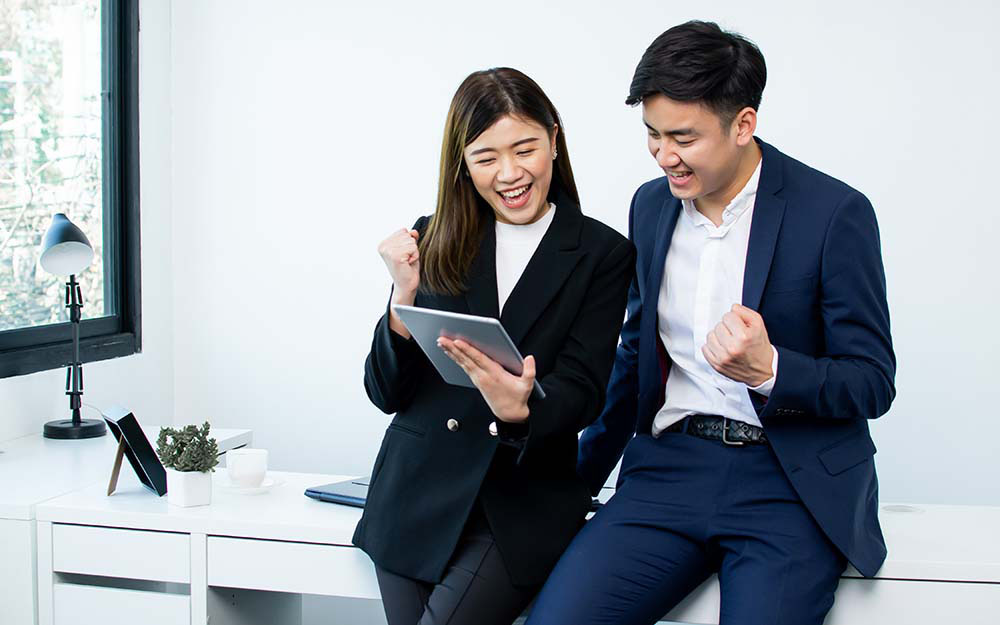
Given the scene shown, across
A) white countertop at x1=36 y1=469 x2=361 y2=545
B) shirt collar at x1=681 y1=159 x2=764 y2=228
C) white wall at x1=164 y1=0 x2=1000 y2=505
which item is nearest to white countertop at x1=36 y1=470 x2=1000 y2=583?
white countertop at x1=36 y1=469 x2=361 y2=545

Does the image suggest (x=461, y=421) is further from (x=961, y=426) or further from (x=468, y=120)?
(x=961, y=426)

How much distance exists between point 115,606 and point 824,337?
1394 mm

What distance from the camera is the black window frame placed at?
3291 mm

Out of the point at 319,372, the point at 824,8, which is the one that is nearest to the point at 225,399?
the point at 319,372

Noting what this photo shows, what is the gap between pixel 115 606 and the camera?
203 centimetres

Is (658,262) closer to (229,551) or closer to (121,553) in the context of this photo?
(229,551)

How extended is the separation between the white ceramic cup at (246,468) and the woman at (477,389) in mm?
391

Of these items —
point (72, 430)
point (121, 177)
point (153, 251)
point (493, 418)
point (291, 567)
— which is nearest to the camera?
point (493, 418)

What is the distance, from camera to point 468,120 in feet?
5.88

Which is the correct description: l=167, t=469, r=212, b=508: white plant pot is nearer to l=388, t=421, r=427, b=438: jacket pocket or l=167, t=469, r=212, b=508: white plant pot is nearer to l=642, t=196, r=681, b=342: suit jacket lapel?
l=388, t=421, r=427, b=438: jacket pocket

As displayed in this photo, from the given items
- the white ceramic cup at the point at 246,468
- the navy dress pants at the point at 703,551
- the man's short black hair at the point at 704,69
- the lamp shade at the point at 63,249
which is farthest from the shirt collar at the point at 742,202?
the lamp shade at the point at 63,249

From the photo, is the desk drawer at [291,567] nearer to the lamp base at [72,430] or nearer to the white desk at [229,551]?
A: the white desk at [229,551]

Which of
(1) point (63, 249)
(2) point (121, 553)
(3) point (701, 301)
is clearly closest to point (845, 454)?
(3) point (701, 301)

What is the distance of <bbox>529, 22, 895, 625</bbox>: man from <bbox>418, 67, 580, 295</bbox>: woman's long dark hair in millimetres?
188
